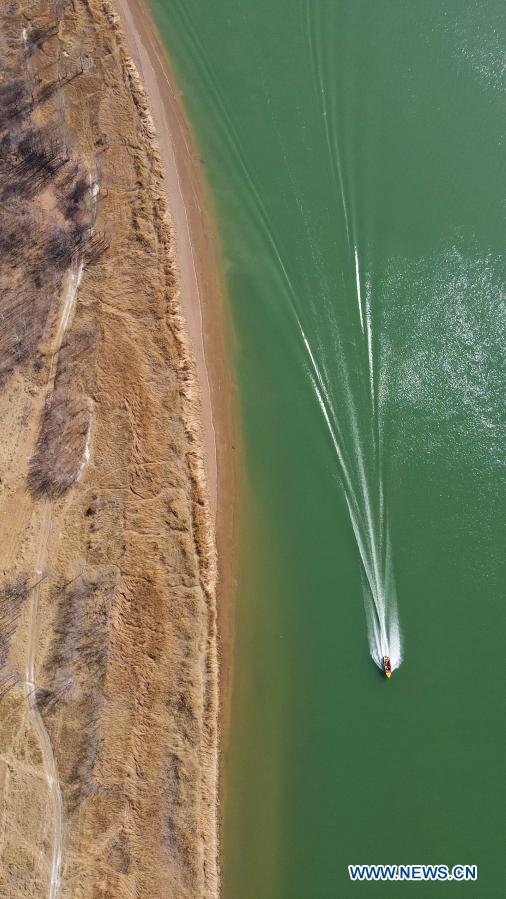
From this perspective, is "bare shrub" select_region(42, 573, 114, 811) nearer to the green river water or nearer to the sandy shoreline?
the sandy shoreline

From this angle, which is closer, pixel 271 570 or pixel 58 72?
pixel 271 570

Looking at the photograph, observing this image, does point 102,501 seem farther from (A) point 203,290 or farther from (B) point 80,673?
(A) point 203,290

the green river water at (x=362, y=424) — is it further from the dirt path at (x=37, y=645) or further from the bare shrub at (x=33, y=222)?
the dirt path at (x=37, y=645)

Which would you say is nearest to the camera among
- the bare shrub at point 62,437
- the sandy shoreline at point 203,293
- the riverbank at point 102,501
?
the riverbank at point 102,501

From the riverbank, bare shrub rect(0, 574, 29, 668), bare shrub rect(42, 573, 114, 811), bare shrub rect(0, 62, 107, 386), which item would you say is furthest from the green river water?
bare shrub rect(0, 574, 29, 668)

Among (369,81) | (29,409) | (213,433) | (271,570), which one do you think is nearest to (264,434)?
(213,433)

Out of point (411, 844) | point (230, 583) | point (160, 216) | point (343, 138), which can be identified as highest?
point (343, 138)

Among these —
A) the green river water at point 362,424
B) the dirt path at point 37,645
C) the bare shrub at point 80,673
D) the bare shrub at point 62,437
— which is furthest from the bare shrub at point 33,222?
the bare shrub at point 80,673

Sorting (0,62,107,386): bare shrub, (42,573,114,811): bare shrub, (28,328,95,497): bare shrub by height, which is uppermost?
(0,62,107,386): bare shrub

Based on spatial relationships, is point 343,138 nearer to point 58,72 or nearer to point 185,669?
point 58,72
